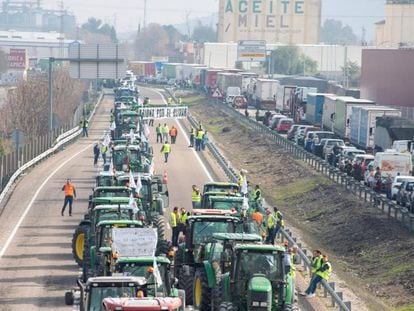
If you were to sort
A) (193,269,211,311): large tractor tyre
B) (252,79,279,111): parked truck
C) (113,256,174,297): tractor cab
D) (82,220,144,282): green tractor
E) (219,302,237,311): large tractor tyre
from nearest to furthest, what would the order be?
(113,256,174,297): tractor cab < (219,302,237,311): large tractor tyre < (193,269,211,311): large tractor tyre < (82,220,144,282): green tractor < (252,79,279,111): parked truck

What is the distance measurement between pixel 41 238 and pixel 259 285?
1617 cm

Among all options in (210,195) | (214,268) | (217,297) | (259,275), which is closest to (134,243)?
(214,268)

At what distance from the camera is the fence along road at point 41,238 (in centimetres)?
3000

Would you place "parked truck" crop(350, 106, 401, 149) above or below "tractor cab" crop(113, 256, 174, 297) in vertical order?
below

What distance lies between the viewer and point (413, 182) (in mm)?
48500

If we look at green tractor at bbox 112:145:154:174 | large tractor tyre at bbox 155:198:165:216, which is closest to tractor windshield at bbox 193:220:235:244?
large tractor tyre at bbox 155:198:165:216

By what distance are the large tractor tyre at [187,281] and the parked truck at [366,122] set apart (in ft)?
142

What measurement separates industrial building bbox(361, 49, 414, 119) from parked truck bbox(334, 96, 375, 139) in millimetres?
12506

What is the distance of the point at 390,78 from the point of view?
102250 mm

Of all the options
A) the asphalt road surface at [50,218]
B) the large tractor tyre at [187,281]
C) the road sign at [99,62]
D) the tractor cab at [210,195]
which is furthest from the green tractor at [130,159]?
the road sign at [99,62]

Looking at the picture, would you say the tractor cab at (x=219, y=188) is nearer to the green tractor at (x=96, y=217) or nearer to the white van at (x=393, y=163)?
the green tractor at (x=96, y=217)

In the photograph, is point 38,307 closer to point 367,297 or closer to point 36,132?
point 367,297

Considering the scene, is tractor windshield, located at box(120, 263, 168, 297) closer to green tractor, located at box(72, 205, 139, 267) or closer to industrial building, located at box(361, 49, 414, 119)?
green tractor, located at box(72, 205, 139, 267)

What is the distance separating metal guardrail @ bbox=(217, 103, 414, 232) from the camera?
4288cm
